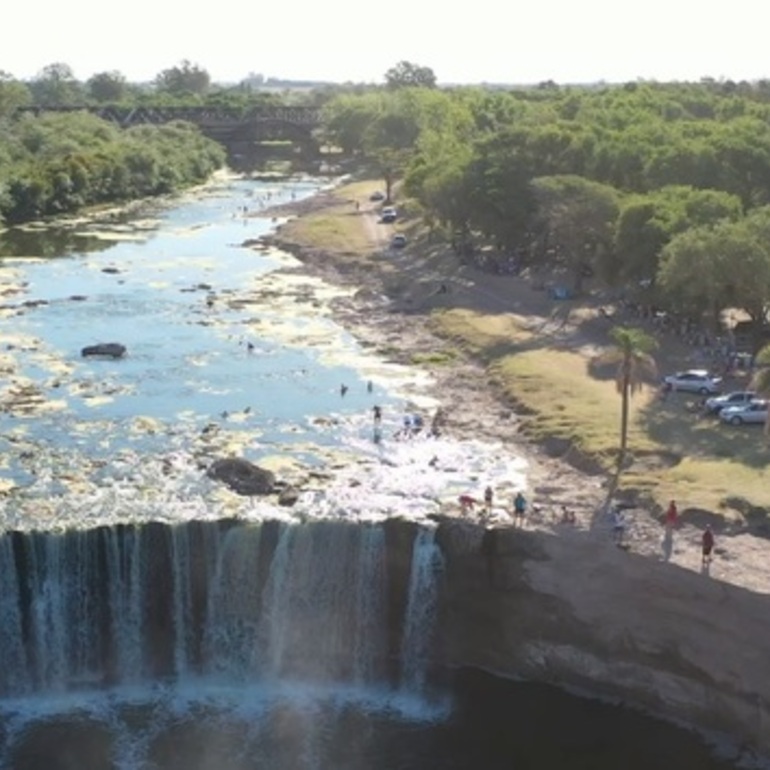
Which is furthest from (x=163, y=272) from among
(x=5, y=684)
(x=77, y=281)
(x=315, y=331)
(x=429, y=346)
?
(x=5, y=684)

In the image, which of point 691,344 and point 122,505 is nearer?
point 122,505

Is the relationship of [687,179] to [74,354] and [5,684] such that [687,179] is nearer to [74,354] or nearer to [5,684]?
[74,354]

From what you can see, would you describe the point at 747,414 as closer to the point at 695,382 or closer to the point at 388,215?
the point at 695,382

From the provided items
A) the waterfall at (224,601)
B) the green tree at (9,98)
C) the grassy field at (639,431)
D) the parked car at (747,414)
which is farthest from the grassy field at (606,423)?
the green tree at (9,98)

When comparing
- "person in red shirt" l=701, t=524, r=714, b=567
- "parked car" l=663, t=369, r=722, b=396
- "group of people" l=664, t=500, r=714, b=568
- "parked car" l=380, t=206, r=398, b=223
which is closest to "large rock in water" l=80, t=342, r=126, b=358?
"parked car" l=663, t=369, r=722, b=396

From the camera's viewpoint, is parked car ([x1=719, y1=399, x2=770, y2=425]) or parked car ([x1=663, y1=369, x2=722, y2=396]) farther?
parked car ([x1=663, y1=369, x2=722, y2=396])

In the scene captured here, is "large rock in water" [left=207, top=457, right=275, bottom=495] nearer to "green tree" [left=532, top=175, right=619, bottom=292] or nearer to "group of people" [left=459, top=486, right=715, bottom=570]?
"group of people" [left=459, top=486, right=715, bottom=570]
